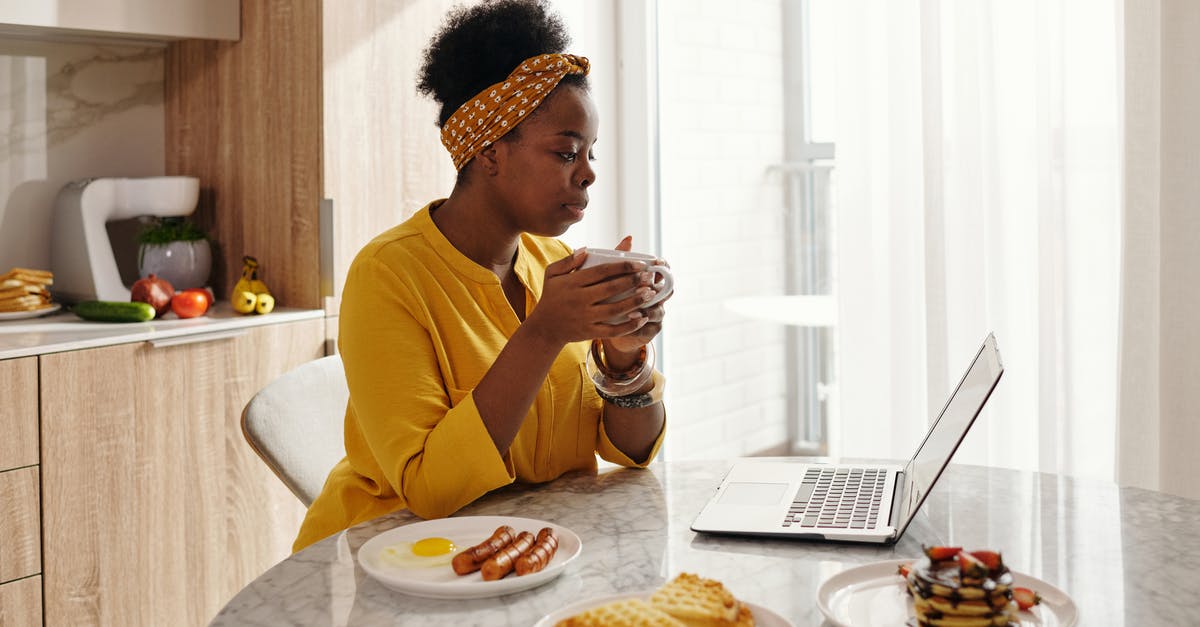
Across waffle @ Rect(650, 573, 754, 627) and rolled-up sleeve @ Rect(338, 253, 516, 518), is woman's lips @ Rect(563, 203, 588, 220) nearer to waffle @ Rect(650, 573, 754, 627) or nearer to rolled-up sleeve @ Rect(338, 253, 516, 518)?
rolled-up sleeve @ Rect(338, 253, 516, 518)

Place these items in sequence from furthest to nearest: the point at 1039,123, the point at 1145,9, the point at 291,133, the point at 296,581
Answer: the point at 291,133 → the point at 1039,123 → the point at 1145,9 → the point at 296,581

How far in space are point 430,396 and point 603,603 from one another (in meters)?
0.51

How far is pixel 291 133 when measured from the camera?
2699mm

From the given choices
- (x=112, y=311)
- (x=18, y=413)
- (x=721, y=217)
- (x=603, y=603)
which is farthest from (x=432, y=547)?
(x=721, y=217)

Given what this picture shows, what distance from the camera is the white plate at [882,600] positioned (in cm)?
94

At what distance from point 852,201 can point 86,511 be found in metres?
1.84

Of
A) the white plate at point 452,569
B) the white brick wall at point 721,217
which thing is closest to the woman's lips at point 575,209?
the white plate at point 452,569

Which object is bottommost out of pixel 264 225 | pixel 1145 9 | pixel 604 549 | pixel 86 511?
pixel 86 511

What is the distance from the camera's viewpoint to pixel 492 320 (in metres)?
1.55

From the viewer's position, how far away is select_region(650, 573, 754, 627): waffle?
88 centimetres

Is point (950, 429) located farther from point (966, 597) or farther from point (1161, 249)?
point (1161, 249)

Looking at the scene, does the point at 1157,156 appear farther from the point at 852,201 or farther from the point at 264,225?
the point at 264,225

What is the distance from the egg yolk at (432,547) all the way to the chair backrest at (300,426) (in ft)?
1.95

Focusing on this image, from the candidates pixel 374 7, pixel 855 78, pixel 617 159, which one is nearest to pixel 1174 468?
pixel 855 78
